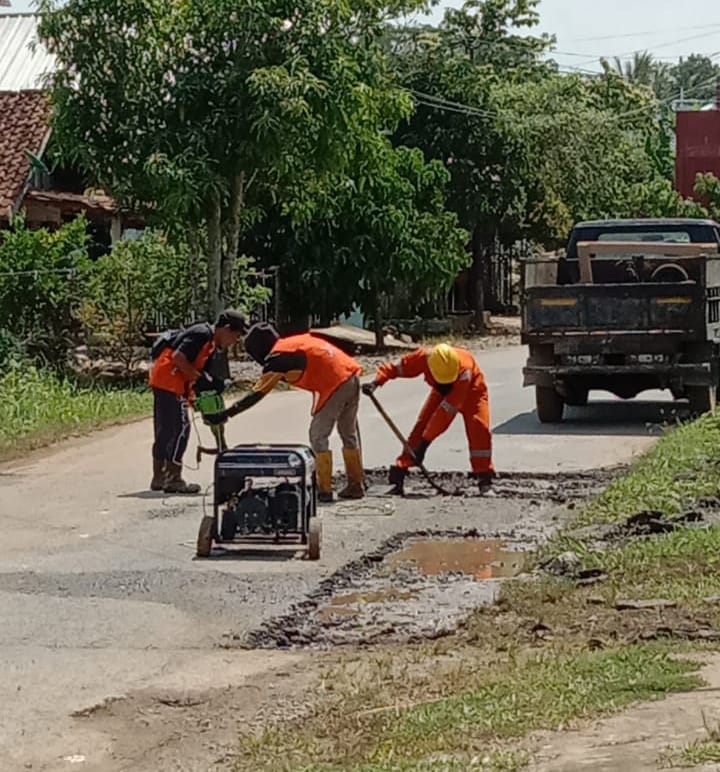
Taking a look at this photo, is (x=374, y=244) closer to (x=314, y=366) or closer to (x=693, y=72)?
(x=314, y=366)

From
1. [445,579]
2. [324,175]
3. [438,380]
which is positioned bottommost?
[445,579]

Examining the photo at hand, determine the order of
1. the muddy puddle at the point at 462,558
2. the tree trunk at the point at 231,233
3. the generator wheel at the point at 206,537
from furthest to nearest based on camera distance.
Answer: the tree trunk at the point at 231,233, the generator wheel at the point at 206,537, the muddy puddle at the point at 462,558

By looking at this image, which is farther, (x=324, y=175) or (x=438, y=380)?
(x=324, y=175)

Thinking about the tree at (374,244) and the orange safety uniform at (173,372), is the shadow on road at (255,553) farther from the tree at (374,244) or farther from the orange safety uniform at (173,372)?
the tree at (374,244)

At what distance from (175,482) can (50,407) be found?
7036mm

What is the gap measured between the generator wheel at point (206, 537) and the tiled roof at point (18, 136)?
18254 mm

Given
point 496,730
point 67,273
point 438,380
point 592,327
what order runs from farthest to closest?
1. point 67,273
2. point 592,327
3. point 438,380
4. point 496,730

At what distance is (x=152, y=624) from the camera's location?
352 inches

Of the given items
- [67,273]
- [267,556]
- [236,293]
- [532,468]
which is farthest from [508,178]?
[267,556]

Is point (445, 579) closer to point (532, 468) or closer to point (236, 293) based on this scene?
point (532, 468)

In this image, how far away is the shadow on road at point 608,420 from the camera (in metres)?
18.0

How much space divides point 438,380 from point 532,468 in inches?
91.6

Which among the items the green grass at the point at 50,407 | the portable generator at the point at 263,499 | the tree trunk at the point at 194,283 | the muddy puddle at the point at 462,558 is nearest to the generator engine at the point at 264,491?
the portable generator at the point at 263,499

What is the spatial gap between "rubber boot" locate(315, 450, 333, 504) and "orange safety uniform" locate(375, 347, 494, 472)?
0.73 metres
